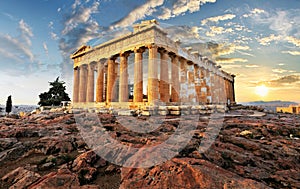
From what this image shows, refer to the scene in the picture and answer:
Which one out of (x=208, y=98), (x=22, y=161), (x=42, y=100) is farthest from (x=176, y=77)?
(x=42, y=100)

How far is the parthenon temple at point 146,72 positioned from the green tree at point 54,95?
8.14m

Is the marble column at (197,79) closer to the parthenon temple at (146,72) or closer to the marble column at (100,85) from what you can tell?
the parthenon temple at (146,72)

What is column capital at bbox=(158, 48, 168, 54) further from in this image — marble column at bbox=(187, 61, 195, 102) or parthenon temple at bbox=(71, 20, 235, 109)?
marble column at bbox=(187, 61, 195, 102)

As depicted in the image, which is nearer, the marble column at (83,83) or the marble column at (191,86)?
the marble column at (191,86)

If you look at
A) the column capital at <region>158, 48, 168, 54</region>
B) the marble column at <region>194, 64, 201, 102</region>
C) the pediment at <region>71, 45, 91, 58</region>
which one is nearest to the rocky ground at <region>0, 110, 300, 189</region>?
the column capital at <region>158, 48, 168, 54</region>

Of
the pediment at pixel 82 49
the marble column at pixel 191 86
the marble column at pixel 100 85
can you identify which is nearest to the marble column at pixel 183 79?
the marble column at pixel 191 86

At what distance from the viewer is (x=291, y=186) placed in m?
2.80

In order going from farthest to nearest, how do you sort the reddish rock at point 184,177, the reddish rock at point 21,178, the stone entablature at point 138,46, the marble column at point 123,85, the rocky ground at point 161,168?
1. the marble column at point 123,85
2. the stone entablature at point 138,46
3. the reddish rock at point 21,178
4. the rocky ground at point 161,168
5. the reddish rock at point 184,177

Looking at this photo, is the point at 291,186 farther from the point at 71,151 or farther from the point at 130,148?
the point at 71,151

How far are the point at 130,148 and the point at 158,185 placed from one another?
195 cm

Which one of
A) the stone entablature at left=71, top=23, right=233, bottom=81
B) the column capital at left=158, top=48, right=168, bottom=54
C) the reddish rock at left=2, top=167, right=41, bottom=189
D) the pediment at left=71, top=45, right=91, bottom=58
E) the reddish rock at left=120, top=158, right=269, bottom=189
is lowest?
the reddish rock at left=2, top=167, right=41, bottom=189

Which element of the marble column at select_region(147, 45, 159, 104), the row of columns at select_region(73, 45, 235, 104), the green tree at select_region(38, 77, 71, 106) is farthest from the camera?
the green tree at select_region(38, 77, 71, 106)

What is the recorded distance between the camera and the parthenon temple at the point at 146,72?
18719 millimetres

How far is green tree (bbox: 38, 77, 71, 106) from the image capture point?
3412 centimetres
